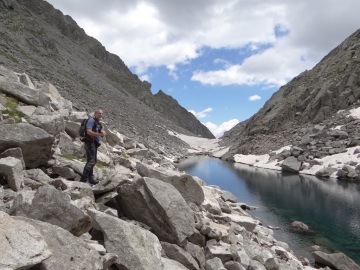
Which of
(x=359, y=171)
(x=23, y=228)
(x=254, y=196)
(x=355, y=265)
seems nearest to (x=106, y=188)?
(x=23, y=228)

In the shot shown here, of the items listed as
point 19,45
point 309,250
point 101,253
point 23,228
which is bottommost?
point 309,250

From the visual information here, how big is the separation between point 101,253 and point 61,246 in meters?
1.27

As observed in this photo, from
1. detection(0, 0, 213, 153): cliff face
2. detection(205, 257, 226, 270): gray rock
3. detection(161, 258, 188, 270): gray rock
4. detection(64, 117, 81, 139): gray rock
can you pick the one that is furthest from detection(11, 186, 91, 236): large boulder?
detection(0, 0, 213, 153): cliff face

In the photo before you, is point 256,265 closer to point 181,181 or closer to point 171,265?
point 171,265

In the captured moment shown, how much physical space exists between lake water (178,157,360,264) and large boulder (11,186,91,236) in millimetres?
17105

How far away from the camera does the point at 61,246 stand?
21.8ft

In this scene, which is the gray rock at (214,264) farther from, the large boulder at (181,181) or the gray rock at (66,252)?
the large boulder at (181,181)

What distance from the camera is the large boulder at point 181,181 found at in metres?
16.4

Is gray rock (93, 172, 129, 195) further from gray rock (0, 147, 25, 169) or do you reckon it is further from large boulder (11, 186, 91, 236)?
large boulder (11, 186, 91, 236)

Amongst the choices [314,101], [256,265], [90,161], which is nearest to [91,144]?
[90,161]

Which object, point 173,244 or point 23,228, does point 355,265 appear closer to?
point 173,244

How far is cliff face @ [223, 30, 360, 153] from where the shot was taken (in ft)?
299

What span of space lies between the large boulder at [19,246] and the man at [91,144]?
7122 mm

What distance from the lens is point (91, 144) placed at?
548 inches
